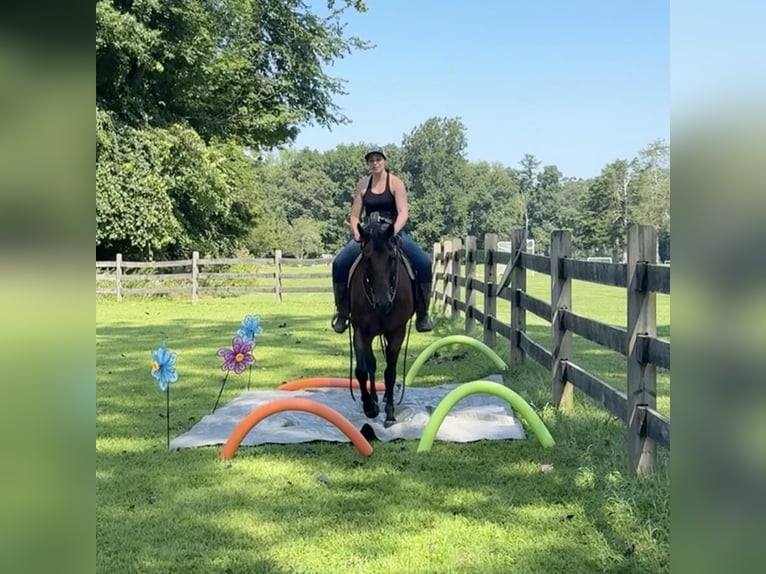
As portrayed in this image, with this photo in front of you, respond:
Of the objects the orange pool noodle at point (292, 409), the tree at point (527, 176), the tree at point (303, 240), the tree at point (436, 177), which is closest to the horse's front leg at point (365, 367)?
the orange pool noodle at point (292, 409)

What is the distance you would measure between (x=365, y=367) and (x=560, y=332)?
5.23ft

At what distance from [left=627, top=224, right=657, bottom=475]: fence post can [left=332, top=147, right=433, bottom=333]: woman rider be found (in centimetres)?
187

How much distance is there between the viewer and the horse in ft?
17.1

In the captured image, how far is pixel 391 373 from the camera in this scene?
18.9 feet

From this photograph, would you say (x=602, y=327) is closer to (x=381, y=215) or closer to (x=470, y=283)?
(x=381, y=215)

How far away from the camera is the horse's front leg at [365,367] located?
5727 mm

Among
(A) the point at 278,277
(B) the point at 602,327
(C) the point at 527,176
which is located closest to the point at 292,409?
(B) the point at 602,327

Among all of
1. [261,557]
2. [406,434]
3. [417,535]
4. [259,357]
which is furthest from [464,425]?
[259,357]

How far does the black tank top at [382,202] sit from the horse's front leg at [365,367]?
3.24ft

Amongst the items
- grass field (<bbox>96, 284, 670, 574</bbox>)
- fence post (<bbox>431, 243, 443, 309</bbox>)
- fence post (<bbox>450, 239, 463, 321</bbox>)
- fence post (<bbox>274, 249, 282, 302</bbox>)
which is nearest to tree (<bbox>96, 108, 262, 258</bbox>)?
fence post (<bbox>274, 249, 282, 302</bbox>)

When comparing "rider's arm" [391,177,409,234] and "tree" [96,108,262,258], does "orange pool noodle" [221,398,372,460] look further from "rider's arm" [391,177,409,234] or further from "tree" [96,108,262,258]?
"tree" [96,108,262,258]

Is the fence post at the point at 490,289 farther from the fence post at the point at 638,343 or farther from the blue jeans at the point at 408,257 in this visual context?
the fence post at the point at 638,343
